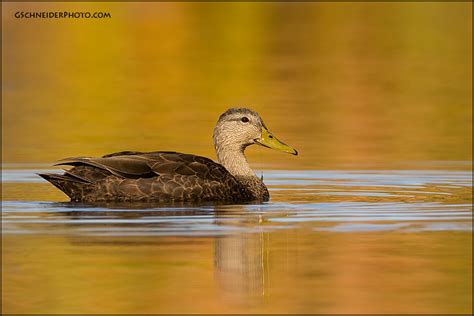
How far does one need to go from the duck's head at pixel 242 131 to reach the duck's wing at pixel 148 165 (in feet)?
3.16

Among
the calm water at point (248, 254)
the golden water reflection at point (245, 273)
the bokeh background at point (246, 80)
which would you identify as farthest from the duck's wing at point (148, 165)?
the bokeh background at point (246, 80)

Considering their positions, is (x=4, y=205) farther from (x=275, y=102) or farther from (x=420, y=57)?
(x=420, y=57)

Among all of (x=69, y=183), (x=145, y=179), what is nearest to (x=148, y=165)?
(x=145, y=179)

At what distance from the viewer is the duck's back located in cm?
1405

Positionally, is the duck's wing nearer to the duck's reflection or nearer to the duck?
the duck

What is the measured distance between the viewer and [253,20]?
50.2 m

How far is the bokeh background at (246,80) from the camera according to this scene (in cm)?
2050

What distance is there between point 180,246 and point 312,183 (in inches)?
192

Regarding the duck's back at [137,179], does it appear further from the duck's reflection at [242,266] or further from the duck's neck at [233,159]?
the duck's reflection at [242,266]

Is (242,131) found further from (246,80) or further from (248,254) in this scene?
→ (246,80)

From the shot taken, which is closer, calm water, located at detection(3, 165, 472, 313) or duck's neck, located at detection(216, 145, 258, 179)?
calm water, located at detection(3, 165, 472, 313)

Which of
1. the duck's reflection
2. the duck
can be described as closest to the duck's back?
the duck

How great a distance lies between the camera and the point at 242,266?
10906mm

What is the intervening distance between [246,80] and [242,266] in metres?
20.9
